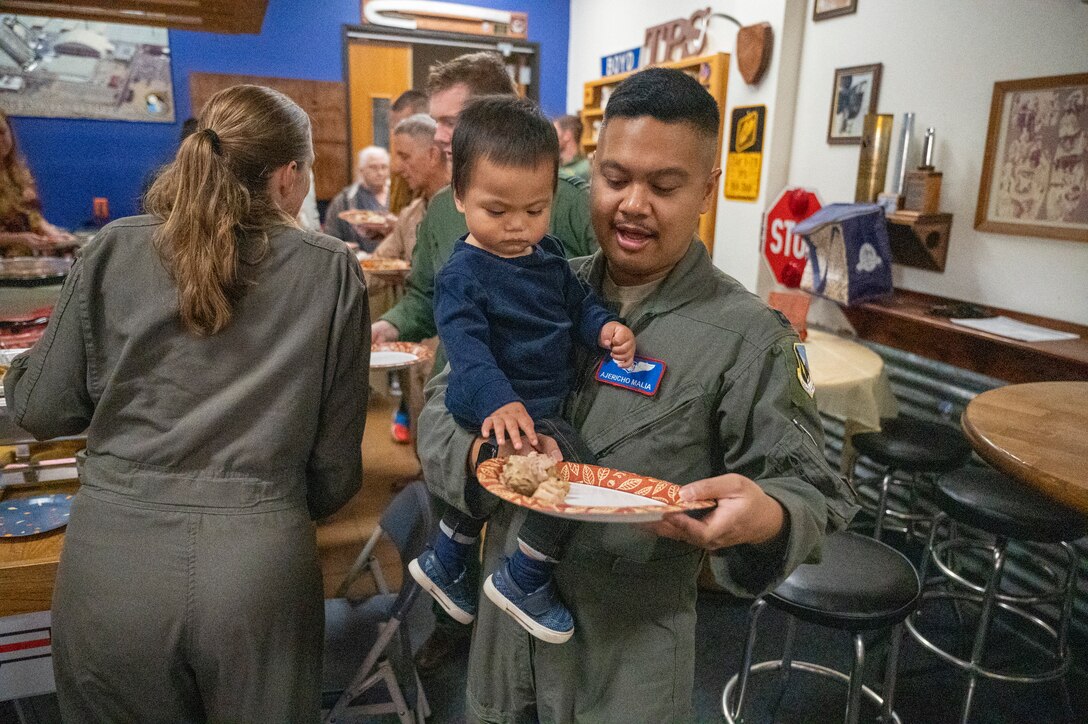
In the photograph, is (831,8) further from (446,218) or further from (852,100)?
(446,218)

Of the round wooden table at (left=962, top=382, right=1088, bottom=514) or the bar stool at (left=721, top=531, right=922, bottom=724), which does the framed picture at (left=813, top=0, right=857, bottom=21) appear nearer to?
the round wooden table at (left=962, top=382, right=1088, bottom=514)

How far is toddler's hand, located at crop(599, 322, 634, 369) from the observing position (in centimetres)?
118

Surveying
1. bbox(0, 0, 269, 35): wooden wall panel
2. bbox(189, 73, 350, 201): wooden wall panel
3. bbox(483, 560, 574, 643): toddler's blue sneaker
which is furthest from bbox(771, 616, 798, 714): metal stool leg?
bbox(189, 73, 350, 201): wooden wall panel

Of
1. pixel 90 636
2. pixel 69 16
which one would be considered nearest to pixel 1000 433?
pixel 90 636

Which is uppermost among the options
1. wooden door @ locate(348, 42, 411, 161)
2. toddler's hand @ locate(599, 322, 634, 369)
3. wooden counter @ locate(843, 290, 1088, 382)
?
wooden door @ locate(348, 42, 411, 161)

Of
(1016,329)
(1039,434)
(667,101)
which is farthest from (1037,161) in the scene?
(667,101)

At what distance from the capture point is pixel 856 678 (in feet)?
6.04

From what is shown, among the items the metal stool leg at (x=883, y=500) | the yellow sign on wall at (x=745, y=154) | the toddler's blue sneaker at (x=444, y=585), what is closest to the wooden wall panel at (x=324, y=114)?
the yellow sign on wall at (x=745, y=154)

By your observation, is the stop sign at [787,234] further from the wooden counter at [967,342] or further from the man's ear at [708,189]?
the man's ear at [708,189]

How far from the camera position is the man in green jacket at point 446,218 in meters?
2.24

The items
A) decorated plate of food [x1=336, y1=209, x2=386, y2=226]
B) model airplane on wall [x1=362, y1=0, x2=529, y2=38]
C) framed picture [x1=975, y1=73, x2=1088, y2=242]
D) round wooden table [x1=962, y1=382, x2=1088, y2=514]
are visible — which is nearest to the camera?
round wooden table [x1=962, y1=382, x2=1088, y2=514]

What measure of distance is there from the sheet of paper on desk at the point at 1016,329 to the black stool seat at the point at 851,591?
1573 millimetres

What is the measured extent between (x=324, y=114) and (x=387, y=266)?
388cm

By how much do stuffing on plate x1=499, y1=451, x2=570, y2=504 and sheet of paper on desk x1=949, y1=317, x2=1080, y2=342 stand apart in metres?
2.69
